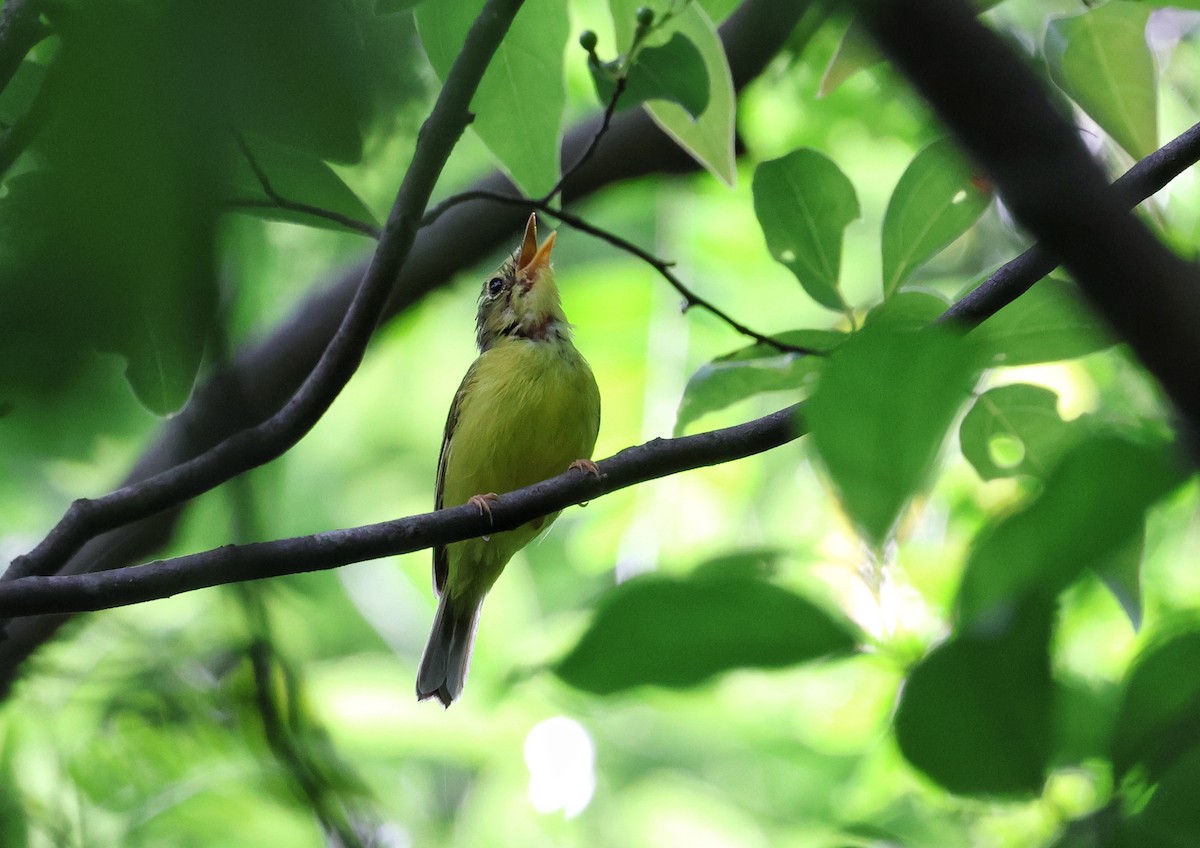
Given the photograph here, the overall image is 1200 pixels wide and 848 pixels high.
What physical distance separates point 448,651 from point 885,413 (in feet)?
15.4

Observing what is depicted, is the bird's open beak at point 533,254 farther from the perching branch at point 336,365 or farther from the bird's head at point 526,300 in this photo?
the perching branch at point 336,365

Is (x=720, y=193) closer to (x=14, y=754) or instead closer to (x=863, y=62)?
(x=863, y=62)

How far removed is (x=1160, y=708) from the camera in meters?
0.83

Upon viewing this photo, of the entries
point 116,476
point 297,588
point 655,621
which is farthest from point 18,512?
point 655,621

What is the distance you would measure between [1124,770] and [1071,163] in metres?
0.44

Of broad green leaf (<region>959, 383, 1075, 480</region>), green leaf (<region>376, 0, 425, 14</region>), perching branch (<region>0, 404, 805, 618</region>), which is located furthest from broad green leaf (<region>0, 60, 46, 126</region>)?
broad green leaf (<region>959, 383, 1075, 480</region>)

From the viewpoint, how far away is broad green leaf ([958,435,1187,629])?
0.70 metres

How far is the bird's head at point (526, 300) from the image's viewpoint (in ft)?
17.7

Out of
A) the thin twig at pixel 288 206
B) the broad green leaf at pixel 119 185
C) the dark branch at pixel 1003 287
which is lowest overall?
the broad green leaf at pixel 119 185

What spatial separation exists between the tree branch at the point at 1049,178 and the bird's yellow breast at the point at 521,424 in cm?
379

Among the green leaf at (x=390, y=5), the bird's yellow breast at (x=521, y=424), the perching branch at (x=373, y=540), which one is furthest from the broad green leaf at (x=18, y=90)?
the bird's yellow breast at (x=521, y=424)

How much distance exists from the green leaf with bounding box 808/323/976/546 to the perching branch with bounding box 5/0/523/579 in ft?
5.39

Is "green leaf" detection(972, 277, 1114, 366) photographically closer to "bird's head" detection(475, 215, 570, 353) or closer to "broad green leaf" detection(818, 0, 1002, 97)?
"broad green leaf" detection(818, 0, 1002, 97)

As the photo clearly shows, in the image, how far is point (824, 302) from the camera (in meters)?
2.49
